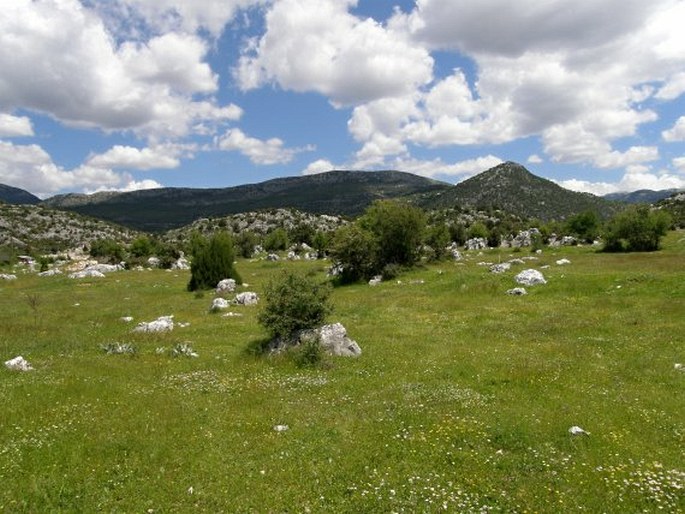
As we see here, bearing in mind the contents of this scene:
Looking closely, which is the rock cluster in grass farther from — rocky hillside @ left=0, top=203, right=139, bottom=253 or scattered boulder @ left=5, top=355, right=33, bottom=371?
rocky hillside @ left=0, top=203, right=139, bottom=253

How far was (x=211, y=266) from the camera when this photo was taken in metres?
60.3

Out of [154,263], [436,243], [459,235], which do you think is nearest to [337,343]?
[436,243]

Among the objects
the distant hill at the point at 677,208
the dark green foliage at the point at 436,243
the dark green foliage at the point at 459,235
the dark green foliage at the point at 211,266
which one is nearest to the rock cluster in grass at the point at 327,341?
the dark green foliage at the point at 211,266

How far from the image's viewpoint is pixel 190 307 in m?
45.7

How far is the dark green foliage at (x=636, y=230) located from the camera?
69.5m

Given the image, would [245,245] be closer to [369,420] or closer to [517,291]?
[517,291]

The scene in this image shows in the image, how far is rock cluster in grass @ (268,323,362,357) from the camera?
1011 inches

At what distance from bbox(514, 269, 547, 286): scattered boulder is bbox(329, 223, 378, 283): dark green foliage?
19.9 meters

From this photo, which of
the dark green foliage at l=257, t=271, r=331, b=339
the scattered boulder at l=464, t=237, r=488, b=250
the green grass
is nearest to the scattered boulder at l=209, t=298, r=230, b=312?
the green grass

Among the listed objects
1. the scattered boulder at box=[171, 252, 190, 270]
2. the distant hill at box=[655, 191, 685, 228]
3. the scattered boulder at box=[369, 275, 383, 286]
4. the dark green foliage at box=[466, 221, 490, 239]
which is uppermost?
the distant hill at box=[655, 191, 685, 228]

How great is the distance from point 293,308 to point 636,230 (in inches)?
2471

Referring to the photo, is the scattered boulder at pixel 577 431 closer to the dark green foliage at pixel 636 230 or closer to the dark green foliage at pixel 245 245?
the dark green foliage at pixel 636 230

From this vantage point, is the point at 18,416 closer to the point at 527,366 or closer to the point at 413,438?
the point at 413,438

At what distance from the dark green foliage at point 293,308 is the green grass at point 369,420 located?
6.86ft
